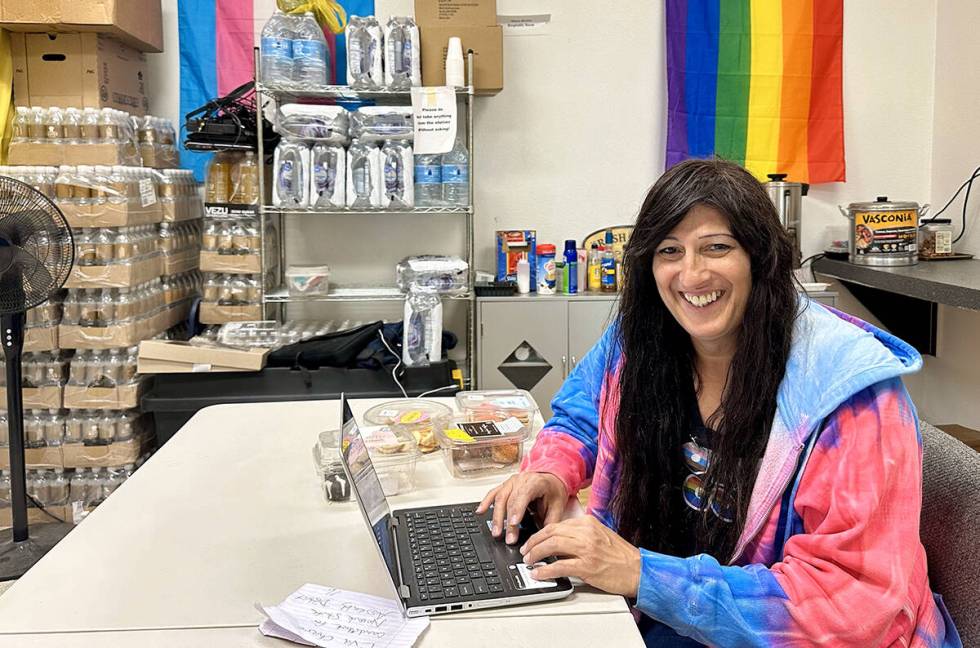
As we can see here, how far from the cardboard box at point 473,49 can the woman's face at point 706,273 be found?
220 cm

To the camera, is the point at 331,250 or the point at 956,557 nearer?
the point at 956,557

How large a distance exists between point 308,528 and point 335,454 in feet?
0.76

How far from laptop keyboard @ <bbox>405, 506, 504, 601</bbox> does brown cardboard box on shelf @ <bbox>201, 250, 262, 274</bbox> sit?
7.21ft

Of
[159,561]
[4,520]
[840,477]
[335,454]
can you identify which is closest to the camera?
[840,477]

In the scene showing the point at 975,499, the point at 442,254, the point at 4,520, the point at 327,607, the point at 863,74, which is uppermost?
the point at 863,74

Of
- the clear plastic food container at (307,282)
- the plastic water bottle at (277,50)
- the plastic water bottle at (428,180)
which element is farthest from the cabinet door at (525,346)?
the plastic water bottle at (277,50)

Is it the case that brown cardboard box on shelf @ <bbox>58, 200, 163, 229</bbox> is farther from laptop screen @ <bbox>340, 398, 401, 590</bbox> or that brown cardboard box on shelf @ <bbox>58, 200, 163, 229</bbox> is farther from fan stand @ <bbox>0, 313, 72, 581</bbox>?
laptop screen @ <bbox>340, 398, 401, 590</bbox>

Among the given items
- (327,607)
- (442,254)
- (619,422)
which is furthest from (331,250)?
(327,607)

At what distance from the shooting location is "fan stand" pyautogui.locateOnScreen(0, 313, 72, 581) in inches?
105

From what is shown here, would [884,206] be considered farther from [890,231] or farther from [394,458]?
[394,458]

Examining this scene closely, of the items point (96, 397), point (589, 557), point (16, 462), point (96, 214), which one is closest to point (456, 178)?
point (96, 214)

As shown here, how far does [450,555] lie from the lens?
48.7 inches

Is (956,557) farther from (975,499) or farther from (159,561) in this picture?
(159,561)

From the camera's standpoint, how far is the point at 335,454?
1.60m
